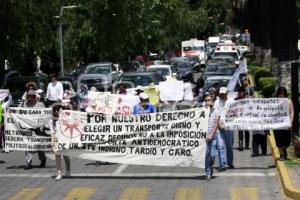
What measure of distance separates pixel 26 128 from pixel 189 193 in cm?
527

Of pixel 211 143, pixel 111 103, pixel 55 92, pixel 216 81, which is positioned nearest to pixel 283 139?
pixel 211 143

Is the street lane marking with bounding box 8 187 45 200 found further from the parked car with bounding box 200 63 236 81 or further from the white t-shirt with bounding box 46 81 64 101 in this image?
the parked car with bounding box 200 63 236 81

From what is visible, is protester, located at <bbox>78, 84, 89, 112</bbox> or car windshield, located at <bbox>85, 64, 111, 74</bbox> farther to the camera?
car windshield, located at <bbox>85, 64, 111, 74</bbox>

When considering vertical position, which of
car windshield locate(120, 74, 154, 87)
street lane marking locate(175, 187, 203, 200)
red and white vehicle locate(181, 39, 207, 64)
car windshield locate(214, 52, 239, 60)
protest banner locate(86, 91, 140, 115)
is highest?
red and white vehicle locate(181, 39, 207, 64)

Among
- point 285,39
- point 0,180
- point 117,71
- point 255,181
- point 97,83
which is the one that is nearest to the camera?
point 255,181

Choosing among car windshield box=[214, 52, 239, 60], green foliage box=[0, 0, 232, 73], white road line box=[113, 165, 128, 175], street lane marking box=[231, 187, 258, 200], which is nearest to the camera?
street lane marking box=[231, 187, 258, 200]

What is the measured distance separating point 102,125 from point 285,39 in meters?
19.0

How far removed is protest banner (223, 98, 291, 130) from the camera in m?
16.8

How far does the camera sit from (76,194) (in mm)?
14102

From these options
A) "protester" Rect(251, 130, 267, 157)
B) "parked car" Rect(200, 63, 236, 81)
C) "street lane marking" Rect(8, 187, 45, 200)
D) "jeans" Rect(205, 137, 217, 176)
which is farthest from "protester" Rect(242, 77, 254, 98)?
"parked car" Rect(200, 63, 236, 81)

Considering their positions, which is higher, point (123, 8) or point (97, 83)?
point (123, 8)

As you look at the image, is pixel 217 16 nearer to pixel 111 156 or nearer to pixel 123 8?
pixel 123 8

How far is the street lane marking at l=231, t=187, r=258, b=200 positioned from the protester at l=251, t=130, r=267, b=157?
4202mm

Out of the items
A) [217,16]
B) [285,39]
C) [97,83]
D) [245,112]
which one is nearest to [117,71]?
[97,83]
